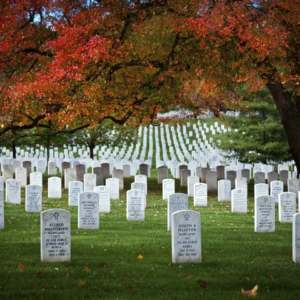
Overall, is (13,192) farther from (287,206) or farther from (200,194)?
(287,206)

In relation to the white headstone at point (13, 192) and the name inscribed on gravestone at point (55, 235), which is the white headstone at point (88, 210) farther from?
the white headstone at point (13, 192)

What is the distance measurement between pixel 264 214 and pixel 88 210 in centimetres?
389

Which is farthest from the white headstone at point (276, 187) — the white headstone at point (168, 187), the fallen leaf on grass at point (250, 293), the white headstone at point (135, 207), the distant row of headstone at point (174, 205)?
the fallen leaf on grass at point (250, 293)

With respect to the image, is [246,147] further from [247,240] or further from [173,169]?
[247,240]

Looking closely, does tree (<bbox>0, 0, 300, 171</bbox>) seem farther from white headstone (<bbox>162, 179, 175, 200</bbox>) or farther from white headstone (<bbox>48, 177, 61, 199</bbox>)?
white headstone (<bbox>162, 179, 175, 200</bbox>)

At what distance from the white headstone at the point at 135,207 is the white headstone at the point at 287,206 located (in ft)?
11.0

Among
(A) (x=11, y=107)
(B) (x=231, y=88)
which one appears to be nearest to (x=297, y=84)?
(B) (x=231, y=88)

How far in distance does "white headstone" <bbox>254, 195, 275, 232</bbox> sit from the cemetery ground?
0.79ft

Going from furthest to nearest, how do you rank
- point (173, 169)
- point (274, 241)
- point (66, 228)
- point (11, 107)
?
point (173, 169) → point (11, 107) → point (274, 241) → point (66, 228)

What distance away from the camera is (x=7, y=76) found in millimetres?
24422

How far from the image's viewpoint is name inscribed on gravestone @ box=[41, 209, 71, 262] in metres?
11.6

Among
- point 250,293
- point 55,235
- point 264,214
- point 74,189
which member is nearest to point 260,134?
point 74,189

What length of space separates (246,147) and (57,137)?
469 inches

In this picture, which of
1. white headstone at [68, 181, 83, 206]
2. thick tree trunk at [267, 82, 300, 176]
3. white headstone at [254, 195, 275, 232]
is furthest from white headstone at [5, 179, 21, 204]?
thick tree trunk at [267, 82, 300, 176]
